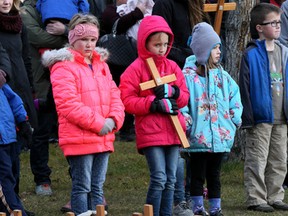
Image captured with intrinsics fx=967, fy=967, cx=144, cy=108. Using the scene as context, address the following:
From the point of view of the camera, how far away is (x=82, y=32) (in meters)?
8.63

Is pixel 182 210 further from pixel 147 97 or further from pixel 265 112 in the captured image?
pixel 265 112

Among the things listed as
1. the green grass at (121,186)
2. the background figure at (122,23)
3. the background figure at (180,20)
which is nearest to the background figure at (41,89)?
the green grass at (121,186)

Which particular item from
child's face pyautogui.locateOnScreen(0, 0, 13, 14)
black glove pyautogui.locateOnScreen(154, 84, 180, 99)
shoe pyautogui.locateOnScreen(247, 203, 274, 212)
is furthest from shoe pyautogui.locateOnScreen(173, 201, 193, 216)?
child's face pyautogui.locateOnScreen(0, 0, 13, 14)

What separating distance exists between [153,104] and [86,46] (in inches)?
31.1

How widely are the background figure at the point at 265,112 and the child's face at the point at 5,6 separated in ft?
8.10

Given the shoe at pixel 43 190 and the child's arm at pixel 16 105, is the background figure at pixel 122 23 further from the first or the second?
the child's arm at pixel 16 105

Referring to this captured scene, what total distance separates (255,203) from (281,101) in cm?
107

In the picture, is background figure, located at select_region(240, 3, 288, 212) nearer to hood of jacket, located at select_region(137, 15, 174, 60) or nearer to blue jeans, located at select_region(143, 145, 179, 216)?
blue jeans, located at select_region(143, 145, 179, 216)

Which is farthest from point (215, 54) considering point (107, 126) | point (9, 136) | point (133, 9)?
point (133, 9)

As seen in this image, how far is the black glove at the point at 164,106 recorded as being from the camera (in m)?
8.63

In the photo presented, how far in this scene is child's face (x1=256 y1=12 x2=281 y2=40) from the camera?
32.5 feet

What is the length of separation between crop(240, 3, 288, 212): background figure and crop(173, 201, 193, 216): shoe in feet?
2.74

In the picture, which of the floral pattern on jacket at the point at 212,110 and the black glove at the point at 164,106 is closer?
the black glove at the point at 164,106

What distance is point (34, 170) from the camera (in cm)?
1045
